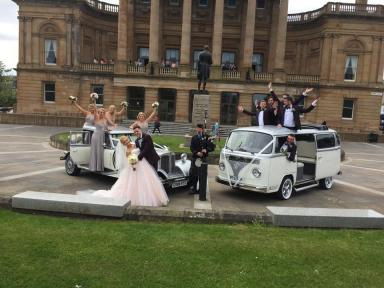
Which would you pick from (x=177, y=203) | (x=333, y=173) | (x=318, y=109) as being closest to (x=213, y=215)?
(x=177, y=203)

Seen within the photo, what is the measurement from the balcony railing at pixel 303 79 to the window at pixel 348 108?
436cm

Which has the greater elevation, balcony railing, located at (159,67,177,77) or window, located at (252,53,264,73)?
window, located at (252,53,264,73)

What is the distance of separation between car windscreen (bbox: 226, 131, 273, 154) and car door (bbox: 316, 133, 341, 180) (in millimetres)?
2624

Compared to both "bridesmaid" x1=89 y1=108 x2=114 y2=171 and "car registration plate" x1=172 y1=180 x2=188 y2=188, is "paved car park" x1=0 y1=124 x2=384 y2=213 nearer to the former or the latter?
"car registration plate" x1=172 y1=180 x2=188 y2=188

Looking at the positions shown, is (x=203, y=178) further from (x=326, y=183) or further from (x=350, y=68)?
(x=350, y=68)

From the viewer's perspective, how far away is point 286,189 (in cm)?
1176

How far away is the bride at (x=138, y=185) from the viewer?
9.42 metres

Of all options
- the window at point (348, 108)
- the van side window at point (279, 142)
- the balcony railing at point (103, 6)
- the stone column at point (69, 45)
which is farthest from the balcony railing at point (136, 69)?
the van side window at point (279, 142)

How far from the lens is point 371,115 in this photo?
44688 millimetres

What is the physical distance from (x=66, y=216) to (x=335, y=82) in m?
42.0

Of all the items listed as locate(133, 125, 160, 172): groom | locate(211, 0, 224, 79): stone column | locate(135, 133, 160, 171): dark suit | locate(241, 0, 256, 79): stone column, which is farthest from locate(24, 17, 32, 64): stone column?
locate(135, 133, 160, 171): dark suit

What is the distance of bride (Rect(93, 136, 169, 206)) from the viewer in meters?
9.42

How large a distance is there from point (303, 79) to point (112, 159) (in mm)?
36240

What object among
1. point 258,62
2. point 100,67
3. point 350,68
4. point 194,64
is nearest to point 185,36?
point 194,64
